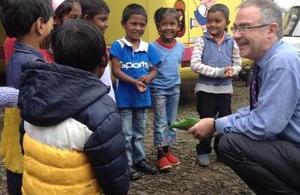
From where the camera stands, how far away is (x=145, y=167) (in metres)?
4.63

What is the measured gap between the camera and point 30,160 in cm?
241

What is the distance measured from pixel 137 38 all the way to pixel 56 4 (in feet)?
3.40

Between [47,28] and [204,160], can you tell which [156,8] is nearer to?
[204,160]

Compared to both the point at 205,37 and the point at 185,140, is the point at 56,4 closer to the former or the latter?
the point at 205,37

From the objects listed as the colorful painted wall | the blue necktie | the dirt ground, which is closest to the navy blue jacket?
the blue necktie

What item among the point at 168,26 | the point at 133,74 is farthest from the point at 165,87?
the point at 168,26

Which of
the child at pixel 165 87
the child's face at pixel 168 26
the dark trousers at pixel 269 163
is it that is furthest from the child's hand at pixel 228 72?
the dark trousers at pixel 269 163

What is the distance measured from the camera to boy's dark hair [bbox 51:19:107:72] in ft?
7.50

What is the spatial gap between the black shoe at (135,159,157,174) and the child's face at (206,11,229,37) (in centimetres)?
140

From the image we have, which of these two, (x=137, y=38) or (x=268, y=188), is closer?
(x=268, y=188)

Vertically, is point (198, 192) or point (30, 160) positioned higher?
point (30, 160)

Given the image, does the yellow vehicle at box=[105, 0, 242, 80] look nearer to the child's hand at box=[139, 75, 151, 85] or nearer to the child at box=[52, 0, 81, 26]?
the child's hand at box=[139, 75, 151, 85]

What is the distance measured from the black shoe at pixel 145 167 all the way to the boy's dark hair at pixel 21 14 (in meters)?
2.18

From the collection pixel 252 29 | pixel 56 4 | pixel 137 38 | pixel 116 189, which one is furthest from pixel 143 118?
pixel 116 189
